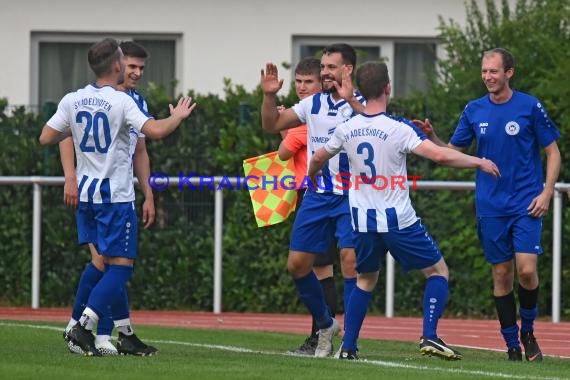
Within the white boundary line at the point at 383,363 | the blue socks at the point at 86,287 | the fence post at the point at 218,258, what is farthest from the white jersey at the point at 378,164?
the fence post at the point at 218,258

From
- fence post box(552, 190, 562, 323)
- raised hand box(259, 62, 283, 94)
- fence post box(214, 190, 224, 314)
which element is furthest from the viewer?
fence post box(214, 190, 224, 314)

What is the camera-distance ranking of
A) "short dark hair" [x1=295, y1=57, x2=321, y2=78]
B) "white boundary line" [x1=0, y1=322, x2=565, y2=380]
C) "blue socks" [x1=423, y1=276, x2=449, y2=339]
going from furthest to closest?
1. "short dark hair" [x1=295, y1=57, x2=321, y2=78]
2. "blue socks" [x1=423, y1=276, x2=449, y2=339]
3. "white boundary line" [x1=0, y1=322, x2=565, y2=380]

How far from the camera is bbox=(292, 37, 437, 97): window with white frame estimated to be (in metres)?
20.9

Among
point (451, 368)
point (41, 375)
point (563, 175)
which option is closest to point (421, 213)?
point (563, 175)

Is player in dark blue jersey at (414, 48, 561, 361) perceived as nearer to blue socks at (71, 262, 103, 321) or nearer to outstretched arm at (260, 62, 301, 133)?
outstretched arm at (260, 62, 301, 133)

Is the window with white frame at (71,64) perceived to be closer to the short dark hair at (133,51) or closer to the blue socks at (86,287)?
the short dark hair at (133,51)

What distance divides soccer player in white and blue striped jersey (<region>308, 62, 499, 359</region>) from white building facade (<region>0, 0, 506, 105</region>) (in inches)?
408

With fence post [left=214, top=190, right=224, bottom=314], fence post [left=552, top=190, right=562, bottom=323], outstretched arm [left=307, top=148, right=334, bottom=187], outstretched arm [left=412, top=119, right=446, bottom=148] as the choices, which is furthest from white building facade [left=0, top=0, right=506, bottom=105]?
outstretched arm [left=307, top=148, right=334, bottom=187]

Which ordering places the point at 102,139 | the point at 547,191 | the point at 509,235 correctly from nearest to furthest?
the point at 102,139 < the point at 547,191 < the point at 509,235

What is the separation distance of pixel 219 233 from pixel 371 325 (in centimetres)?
220

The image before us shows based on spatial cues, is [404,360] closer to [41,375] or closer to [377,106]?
[377,106]

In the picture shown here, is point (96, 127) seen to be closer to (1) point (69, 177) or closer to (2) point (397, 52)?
(1) point (69, 177)

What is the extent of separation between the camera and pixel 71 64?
69.4 ft

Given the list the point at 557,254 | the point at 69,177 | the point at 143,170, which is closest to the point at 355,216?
the point at 143,170
